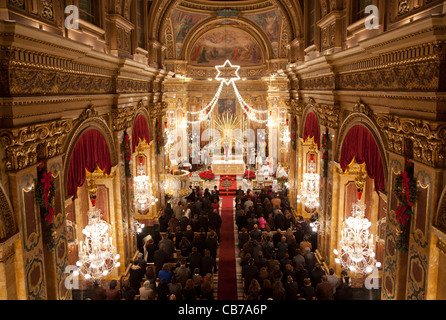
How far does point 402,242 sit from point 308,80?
7.25m

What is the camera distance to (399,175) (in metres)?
5.73

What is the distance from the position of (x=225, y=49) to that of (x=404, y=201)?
2020cm

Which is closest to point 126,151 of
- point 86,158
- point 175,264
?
point 86,158

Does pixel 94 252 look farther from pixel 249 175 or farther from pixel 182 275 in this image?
pixel 249 175

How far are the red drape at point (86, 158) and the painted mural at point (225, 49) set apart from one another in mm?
16361

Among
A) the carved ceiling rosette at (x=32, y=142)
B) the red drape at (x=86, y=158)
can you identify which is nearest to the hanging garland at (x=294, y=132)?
the red drape at (x=86, y=158)

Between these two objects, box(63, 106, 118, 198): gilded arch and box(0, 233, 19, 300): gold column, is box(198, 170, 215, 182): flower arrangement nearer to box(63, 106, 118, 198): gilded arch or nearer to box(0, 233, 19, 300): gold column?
box(63, 106, 118, 198): gilded arch

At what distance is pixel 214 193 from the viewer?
49.9 ft

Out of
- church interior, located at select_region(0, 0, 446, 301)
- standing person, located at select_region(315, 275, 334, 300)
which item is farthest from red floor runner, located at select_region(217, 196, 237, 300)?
standing person, located at select_region(315, 275, 334, 300)

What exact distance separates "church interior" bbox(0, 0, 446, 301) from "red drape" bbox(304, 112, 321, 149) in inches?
2.9

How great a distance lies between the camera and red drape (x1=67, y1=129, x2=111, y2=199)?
6969mm

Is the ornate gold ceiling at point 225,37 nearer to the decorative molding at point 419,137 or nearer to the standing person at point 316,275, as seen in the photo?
the decorative molding at point 419,137

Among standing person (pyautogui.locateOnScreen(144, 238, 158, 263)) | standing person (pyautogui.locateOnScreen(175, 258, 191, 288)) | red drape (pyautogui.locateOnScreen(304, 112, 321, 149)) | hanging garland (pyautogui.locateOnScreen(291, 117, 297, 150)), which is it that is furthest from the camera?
hanging garland (pyautogui.locateOnScreen(291, 117, 297, 150))

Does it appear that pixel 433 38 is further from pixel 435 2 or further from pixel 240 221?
pixel 240 221
